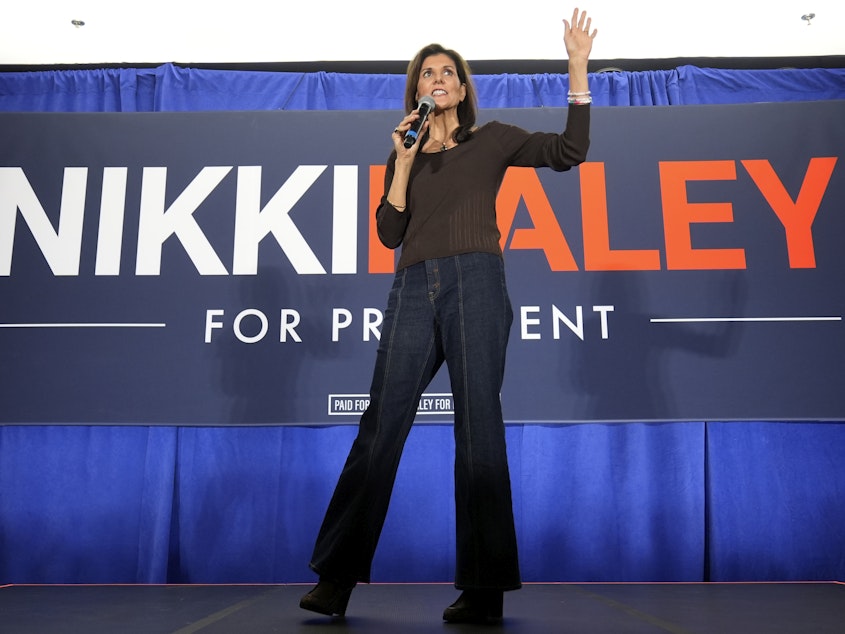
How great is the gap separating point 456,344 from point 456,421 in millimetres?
142

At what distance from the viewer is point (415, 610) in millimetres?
1583

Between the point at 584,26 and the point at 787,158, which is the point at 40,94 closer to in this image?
the point at 584,26

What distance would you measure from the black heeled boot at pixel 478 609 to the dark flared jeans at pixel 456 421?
0.05 meters

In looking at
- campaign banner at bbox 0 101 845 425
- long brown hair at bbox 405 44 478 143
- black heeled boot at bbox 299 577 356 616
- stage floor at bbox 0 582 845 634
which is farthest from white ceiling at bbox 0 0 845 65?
black heeled boot at bbox 299 577 356 616

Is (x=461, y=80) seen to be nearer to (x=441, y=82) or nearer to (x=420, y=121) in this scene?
(x=441, y=82)

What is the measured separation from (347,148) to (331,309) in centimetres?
60

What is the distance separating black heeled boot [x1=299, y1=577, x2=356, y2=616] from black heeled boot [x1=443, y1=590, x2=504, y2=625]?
183 millimetres

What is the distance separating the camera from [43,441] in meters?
2.86

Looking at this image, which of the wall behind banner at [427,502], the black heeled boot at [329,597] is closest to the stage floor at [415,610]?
the black heeled boot at [329,597]

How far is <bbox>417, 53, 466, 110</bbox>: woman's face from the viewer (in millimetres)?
1565

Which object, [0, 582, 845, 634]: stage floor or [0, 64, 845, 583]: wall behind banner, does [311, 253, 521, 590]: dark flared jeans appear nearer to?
[0, 582, 845, 634]: stage floor

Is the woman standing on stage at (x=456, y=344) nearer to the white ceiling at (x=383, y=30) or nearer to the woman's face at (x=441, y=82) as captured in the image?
the woman's face at (x=441, y=82)

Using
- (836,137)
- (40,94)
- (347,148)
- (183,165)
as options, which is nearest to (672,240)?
(836,137)

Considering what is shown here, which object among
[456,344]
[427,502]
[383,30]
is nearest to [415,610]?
[456,344]
